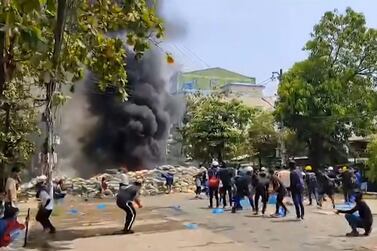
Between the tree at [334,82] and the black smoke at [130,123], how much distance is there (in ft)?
53.1

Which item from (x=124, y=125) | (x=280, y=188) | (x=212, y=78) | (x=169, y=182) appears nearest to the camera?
(x=280, y=188)

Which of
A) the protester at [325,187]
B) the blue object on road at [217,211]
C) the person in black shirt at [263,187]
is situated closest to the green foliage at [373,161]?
the protester at [325,187]

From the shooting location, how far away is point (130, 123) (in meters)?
47.7

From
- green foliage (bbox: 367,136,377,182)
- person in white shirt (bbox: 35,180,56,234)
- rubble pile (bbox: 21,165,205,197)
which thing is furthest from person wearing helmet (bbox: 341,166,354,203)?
rubble pile (bbox: 21,165,205,197)

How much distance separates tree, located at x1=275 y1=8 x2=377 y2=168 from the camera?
33.4 meters

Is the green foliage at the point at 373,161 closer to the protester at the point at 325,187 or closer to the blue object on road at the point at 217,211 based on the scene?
the protester at the point at 325,187

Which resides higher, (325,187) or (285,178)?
(285,178)

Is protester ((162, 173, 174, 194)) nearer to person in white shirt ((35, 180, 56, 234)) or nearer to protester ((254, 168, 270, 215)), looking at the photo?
protester ((254, 168, 270, 215))

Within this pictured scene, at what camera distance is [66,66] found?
40.0 ft

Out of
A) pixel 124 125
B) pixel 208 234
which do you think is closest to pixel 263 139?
pixel 124 125

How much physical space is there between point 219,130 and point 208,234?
2704 cm

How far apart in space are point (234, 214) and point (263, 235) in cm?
465

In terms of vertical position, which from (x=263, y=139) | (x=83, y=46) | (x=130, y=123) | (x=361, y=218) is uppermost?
(x=130, y=123)

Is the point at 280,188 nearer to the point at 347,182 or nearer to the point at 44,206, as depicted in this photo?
the point at 347,182
